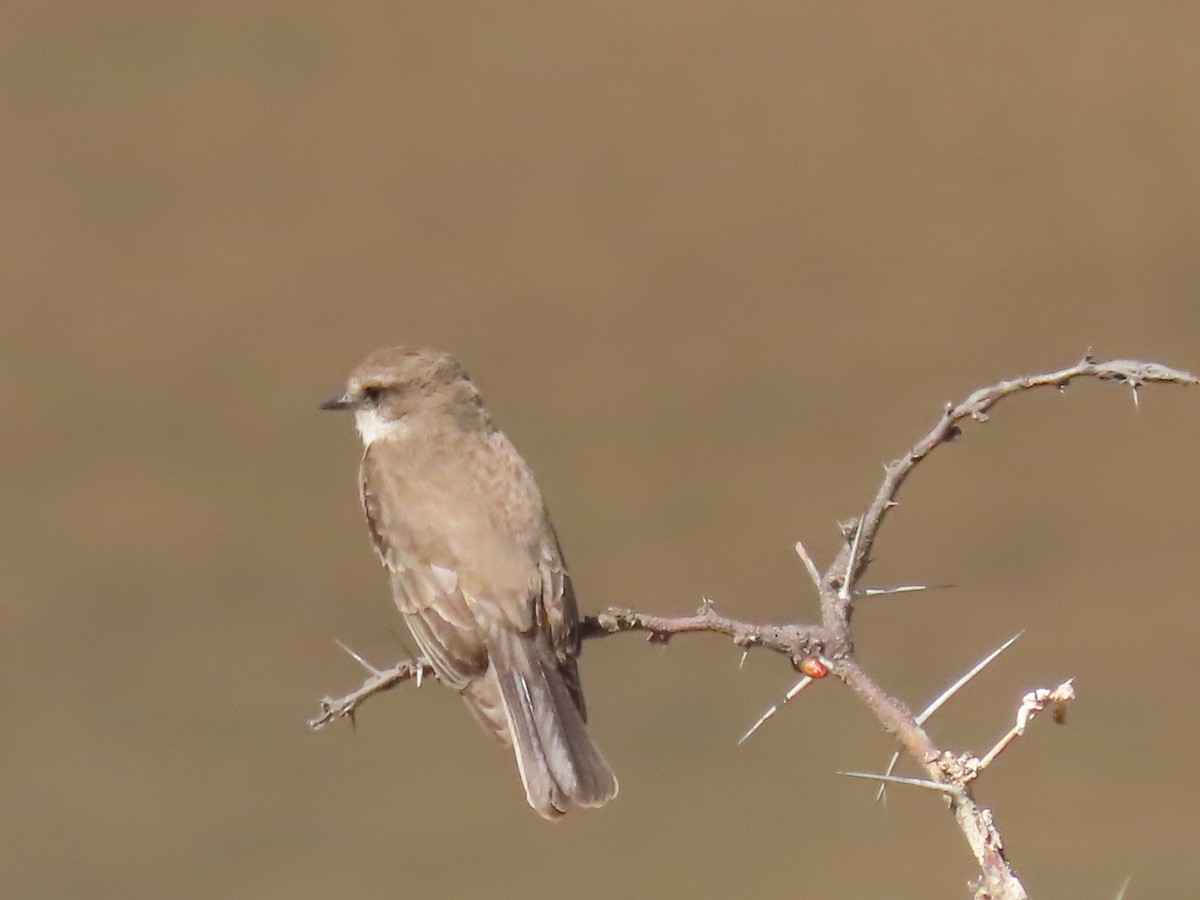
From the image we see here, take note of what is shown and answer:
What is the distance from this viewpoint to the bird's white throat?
484cm

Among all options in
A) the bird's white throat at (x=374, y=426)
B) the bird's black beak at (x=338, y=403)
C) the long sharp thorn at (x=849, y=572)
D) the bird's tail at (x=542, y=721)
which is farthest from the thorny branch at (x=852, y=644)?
the bird's black beak at (x=338, y=403)

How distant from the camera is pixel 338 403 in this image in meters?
5.01

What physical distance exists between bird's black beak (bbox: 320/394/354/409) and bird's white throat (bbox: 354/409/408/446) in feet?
0.11

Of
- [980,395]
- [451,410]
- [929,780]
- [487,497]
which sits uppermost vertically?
[451,410]

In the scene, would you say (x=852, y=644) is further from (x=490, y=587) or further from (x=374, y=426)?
(x=374, y=426)

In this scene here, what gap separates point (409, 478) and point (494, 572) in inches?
19.3

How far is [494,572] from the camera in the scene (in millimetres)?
4168

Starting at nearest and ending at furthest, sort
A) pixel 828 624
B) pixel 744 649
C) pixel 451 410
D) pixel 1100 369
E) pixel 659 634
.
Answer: pixel 1100 369 < pixel 828 624 < pixel 744 649 < pixel 659 634 < pixel 451 410

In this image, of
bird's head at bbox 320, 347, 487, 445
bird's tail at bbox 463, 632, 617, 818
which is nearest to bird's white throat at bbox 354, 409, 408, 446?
bird's head at bbox 320, 347, 487, 445

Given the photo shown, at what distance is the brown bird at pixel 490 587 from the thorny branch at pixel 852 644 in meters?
0.71

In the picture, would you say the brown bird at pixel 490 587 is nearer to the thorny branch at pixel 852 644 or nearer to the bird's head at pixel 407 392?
the bird's head at pixel 407 392

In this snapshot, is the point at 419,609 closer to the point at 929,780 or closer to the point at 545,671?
the point at 545,671

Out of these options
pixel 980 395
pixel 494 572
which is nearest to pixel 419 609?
pixel 494 572

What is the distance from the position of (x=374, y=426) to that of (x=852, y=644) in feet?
8.13
